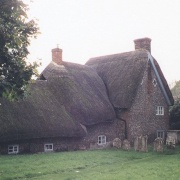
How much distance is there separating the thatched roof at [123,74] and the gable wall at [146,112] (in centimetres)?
76

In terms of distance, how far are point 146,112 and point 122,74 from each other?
4.99 meters

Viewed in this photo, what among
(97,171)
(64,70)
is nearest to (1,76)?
(97,171)

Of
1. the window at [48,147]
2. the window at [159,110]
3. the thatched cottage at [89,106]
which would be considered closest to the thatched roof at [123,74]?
the thatched cottage at [89,106]

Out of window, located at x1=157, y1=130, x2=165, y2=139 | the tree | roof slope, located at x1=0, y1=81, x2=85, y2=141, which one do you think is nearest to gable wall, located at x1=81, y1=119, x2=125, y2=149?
roof slope, located at x1=0, y1=81, x2=85, y2=141

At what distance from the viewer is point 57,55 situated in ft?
103

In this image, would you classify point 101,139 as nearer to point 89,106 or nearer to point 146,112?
point 89,106

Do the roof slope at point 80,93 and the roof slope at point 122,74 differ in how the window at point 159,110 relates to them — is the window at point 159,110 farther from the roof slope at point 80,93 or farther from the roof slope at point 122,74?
the roof slope at point 80,93

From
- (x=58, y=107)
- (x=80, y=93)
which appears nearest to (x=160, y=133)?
(x=80, y=93)

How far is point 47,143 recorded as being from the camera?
23312mm

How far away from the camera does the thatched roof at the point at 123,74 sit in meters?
29.9

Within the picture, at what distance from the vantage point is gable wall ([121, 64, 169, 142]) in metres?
29.8

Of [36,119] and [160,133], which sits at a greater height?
[36,119]

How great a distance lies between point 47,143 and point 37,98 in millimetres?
4144

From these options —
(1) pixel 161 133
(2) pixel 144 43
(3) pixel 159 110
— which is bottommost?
(1) pixel 161 133
